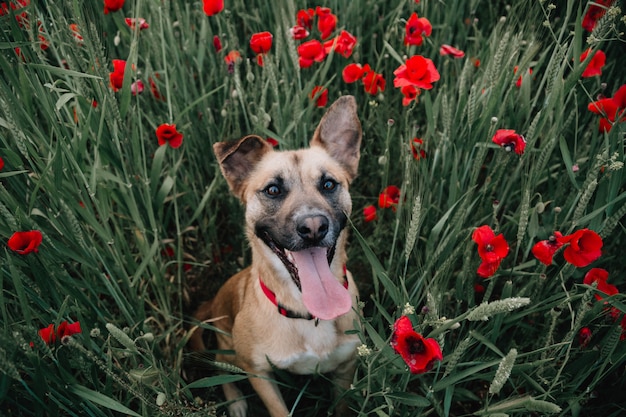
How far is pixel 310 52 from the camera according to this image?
2.46m

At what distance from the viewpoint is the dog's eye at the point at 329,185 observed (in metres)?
2.38

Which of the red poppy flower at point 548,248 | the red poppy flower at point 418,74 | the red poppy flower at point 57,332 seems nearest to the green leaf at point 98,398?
the red poppy flower at point 57,332

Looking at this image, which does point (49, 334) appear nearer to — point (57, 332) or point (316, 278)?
point (57, 332)

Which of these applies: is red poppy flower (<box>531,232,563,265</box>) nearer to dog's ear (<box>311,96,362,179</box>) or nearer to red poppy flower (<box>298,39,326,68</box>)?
dog's ear (<box>311,96,362,179</box>)

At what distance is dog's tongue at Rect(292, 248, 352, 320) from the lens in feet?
6.66

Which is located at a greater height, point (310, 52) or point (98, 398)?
point (310, 52)

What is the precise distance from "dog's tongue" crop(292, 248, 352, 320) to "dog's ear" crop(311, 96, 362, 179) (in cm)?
65

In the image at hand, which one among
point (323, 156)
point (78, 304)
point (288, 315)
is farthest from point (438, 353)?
point (78, 304)

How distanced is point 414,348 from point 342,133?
1.40m

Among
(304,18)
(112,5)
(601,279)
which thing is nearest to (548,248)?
(601,279)

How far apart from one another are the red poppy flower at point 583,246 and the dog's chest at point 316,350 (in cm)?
110

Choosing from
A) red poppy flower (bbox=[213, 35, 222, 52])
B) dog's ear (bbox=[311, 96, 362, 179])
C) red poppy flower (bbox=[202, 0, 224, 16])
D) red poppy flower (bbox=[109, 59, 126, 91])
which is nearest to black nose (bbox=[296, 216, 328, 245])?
dog's ear (bbox=[311, 96, 362, 179])

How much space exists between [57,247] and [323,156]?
1.43 meters

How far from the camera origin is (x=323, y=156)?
98.7 inches
